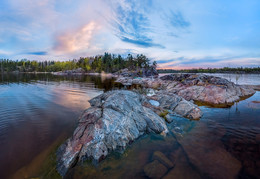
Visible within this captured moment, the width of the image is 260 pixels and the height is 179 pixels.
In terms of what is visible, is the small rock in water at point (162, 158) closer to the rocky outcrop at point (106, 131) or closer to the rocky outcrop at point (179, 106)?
the rocky outcrop at point (106, 131)

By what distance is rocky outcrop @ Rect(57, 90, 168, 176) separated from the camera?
562 centimetres

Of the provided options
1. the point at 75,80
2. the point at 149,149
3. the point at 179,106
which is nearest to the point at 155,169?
the point at 149,149

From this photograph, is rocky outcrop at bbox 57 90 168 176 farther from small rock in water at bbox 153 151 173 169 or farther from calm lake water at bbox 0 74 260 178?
small rock in water at bbox 153 151 173 169

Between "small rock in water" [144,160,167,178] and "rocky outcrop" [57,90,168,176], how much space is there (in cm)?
169

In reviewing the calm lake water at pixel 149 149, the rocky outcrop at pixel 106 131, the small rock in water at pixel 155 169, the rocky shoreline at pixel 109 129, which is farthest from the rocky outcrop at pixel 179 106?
the small rock in water at pixel 155 169

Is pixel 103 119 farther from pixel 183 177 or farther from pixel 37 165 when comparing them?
pixel 183 177

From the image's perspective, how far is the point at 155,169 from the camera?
5.52 meters

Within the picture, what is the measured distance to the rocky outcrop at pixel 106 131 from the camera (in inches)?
221

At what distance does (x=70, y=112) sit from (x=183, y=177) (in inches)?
456

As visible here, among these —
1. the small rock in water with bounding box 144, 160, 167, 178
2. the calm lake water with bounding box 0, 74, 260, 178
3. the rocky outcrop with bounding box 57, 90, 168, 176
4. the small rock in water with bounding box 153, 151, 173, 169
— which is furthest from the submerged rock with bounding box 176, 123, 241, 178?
the rocky outcrop with bounding box 57, 90, 168, 176

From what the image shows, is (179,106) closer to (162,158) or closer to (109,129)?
(162,158)

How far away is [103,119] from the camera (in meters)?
6.78

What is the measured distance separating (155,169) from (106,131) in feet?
9.81

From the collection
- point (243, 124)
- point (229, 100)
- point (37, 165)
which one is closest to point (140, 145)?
point (37, 165)
